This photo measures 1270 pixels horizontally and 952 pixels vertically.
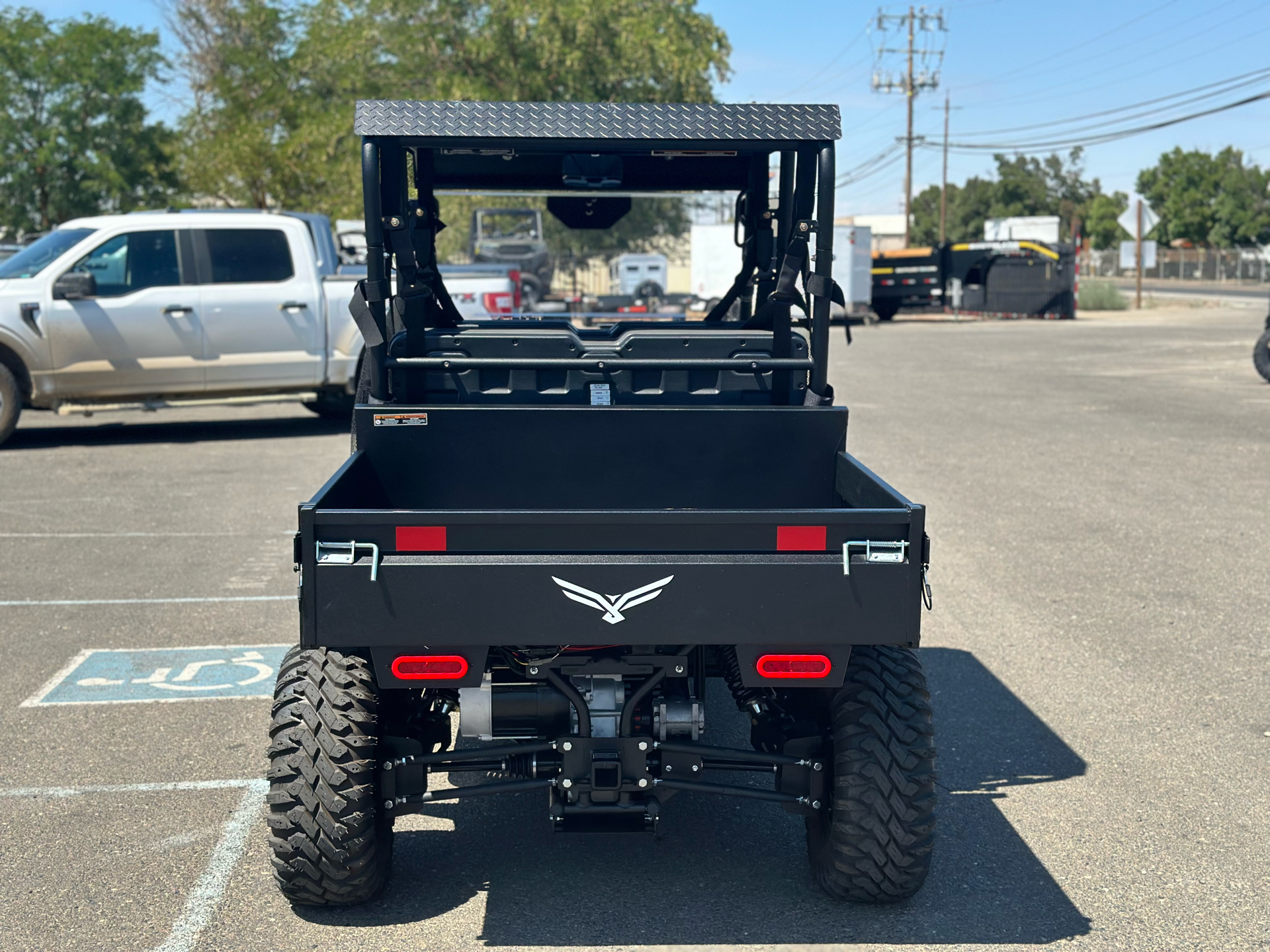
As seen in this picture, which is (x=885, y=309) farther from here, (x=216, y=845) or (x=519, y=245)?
(x=216, y=845)

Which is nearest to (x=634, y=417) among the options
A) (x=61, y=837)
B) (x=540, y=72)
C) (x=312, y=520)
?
(x=312, y=520)

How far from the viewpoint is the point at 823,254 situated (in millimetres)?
4602

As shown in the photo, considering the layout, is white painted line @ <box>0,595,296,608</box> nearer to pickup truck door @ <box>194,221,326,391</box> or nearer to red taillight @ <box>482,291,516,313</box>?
pickup truck door @ <box>194,221,326,391</box>

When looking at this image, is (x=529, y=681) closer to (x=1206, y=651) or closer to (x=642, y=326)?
(x=642, y=326)

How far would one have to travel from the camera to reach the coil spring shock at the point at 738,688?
4176 mm

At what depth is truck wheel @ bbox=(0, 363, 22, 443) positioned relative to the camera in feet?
42.3

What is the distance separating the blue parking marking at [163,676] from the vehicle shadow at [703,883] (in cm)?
177

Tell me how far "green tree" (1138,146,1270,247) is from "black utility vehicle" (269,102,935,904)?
9131 centimetres

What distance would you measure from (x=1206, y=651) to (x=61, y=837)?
17.0ft

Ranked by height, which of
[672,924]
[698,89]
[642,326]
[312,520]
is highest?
[698,89]

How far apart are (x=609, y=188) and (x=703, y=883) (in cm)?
316

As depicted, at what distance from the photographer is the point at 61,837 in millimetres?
4492

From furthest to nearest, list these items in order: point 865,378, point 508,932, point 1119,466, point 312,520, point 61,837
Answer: point 865,378, point 1119,466, point 61,837, point 508,932, point 312,520

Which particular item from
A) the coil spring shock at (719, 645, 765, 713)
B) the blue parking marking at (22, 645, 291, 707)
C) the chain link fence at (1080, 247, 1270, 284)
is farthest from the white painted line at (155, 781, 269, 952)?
the chain link fence at (1080, 247, 1270, 284)
